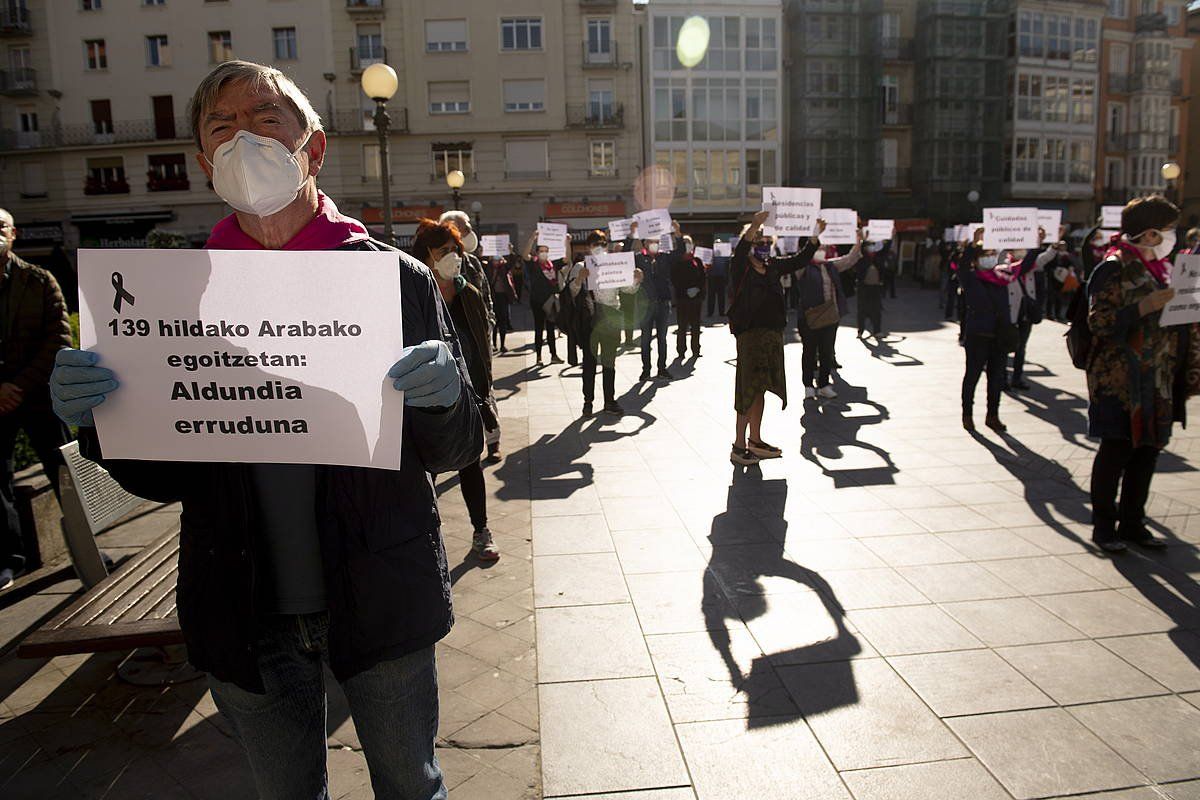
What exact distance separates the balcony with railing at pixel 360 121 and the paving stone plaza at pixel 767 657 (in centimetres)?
3424

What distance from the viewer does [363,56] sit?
38.1 meters

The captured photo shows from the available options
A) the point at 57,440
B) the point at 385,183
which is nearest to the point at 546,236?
the point at 385,183

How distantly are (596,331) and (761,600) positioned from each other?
6.03 m

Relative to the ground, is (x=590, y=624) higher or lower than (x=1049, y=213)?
lower

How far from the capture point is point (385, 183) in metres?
9.14

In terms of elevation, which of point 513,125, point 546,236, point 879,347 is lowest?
point 879,347

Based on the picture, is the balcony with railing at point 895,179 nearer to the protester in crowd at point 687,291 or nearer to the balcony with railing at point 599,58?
the balcony with railing at point 599,58

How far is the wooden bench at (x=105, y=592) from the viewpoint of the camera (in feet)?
10.2

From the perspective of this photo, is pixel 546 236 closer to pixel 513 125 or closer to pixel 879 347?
pixel 879 347

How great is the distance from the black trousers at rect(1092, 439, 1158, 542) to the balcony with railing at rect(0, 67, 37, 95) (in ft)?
155

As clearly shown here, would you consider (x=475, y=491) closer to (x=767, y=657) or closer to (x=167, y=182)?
(x=767, y=657)

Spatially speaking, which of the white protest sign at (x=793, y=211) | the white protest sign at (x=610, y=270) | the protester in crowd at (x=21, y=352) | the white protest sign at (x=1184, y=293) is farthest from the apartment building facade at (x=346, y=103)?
the white protest sign at (x=1184, y=293)

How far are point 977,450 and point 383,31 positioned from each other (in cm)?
3688

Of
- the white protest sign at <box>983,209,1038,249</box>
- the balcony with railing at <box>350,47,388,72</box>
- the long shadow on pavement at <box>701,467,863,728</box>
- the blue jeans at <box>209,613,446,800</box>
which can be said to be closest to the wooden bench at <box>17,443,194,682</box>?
the blue jeans at <box>209,613,446,800</box>
